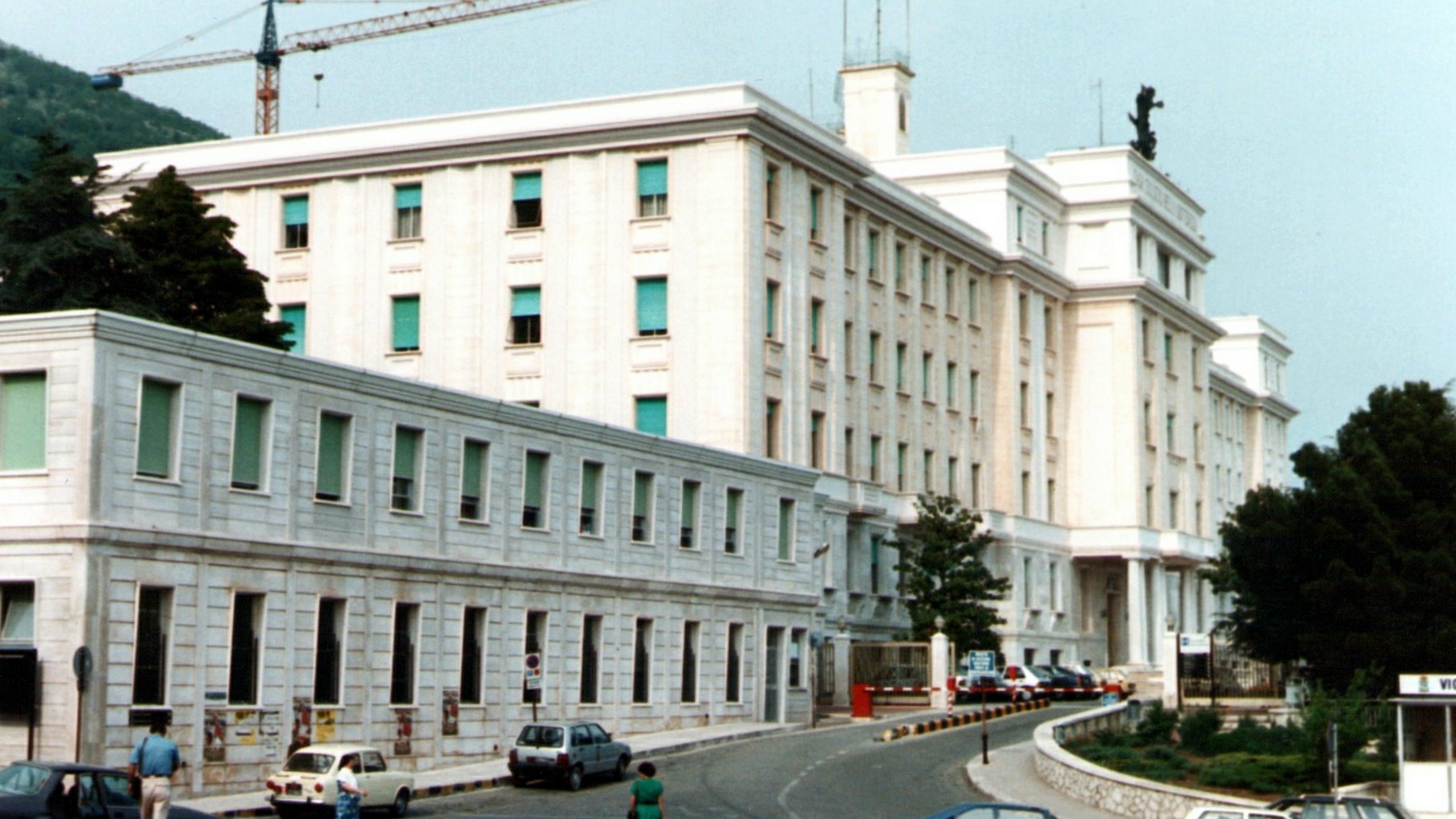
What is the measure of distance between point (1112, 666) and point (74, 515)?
68407mm

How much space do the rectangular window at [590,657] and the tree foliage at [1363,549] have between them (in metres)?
19.9

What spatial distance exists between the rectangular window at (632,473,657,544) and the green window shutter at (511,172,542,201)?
20.7m

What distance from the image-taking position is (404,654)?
43969 millimetres

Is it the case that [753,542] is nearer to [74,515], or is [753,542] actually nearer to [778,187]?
[778,187]

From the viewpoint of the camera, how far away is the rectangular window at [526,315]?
71.1 meters

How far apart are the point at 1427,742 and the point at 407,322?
42.6 m

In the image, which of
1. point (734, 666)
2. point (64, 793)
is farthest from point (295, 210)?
point (64, 793)

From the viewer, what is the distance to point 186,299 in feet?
200

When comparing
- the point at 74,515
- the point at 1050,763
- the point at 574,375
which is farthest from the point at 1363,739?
the point at 574,375

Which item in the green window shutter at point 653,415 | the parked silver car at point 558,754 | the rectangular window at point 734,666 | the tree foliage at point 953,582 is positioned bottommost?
the parked silver car at point 558,754

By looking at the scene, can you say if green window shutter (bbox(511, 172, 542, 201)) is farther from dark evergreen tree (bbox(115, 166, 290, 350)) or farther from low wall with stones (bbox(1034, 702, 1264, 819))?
low wall with stones (bbox(1034, 702, 1264, 819))

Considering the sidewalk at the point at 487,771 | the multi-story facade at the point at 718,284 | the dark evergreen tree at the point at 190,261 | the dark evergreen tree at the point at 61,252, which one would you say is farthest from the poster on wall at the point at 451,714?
the multi-story facade at the point at 718,284

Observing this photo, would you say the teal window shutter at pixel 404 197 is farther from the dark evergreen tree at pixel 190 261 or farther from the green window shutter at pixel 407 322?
the dark evergreen tree at pixel 190 261

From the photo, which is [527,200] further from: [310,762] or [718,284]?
[310,762]
